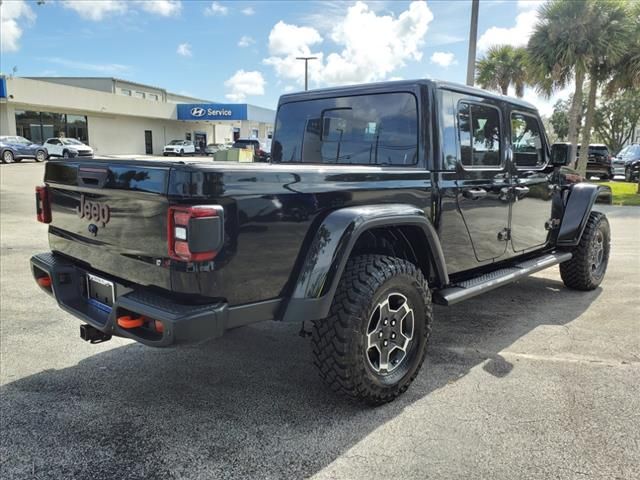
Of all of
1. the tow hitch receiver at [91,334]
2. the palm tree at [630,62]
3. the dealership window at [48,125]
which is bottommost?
the tow hitch receiver at [91,334]

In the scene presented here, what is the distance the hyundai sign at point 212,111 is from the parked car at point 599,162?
33629mm

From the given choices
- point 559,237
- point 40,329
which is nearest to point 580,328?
point 559,237

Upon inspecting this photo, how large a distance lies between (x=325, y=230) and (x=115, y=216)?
110 centimetres

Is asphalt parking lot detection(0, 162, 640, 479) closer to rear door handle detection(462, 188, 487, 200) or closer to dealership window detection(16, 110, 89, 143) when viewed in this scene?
rear door handle detection(462, 188, 487, 200)

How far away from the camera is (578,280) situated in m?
5.43

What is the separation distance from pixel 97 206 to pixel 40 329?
2.09m

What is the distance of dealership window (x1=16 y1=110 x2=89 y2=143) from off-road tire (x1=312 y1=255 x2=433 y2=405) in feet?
122

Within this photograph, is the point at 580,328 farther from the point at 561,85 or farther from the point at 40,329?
the point at 561,85

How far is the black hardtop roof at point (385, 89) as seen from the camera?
3523mm

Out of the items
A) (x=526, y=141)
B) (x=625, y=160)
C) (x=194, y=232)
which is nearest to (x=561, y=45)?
(x=625, y=160)

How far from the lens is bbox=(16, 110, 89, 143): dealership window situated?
34.1 m

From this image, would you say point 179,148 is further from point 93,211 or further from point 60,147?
point 93,211

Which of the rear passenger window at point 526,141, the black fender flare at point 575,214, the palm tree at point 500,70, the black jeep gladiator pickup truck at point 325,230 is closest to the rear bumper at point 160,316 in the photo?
the black jeep gladiator pickup truck at point 325,230

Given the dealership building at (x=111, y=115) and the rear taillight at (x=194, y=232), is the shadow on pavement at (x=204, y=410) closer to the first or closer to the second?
the rear taillight at (x=194, y=232)
